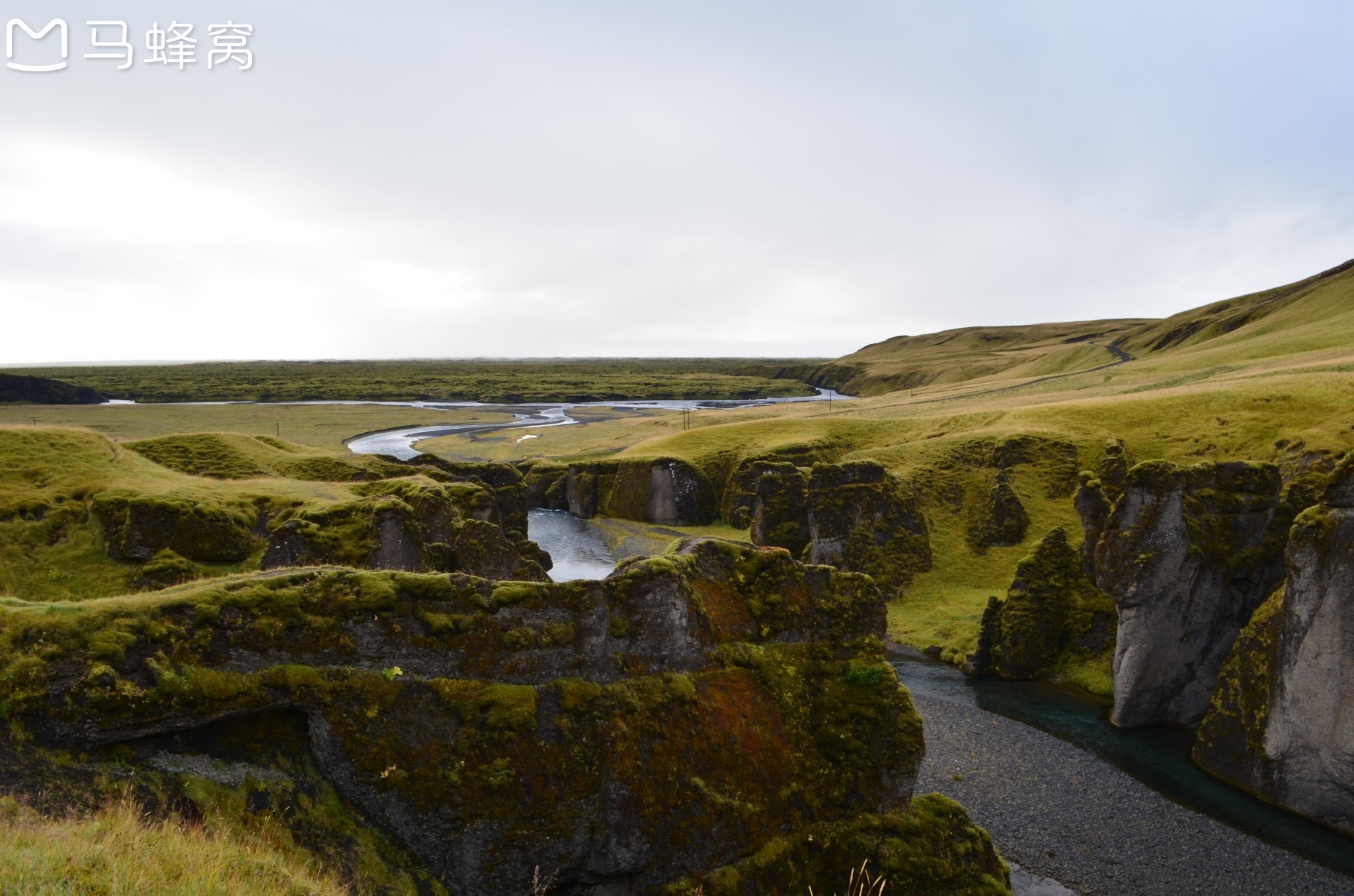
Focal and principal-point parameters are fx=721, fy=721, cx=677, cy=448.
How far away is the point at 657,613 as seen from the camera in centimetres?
1881

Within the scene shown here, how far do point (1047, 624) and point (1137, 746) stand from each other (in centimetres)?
1042

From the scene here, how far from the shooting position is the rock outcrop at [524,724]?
13.8 m

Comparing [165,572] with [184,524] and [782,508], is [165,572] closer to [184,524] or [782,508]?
[184,524]

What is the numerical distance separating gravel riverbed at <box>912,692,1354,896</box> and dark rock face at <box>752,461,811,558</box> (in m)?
31.5

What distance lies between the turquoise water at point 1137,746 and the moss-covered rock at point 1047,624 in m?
1.24

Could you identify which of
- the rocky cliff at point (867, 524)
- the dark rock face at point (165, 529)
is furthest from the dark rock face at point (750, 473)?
the dark rock face at point (165, 529)

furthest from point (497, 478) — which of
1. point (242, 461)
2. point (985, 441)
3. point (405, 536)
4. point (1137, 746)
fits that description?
point (1137, 746)

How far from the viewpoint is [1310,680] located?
1117 inches

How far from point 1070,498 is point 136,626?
64712 mm

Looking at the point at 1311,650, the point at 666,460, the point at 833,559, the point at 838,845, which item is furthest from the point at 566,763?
the point at 666,460

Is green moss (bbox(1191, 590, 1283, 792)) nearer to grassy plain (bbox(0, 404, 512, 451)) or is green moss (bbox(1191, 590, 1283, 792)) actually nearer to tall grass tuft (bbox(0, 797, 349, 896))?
tall grass tuft (bbox(0, 797, 349, 896))

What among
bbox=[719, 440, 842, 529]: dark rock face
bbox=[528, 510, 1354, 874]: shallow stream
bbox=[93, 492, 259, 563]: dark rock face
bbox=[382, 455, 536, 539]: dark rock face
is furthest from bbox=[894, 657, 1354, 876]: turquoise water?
bbox=[719, 440, 842, 529]: dark rock face

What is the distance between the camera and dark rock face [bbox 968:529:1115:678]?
4459 centimetres

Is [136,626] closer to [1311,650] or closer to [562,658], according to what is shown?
[562,658]
